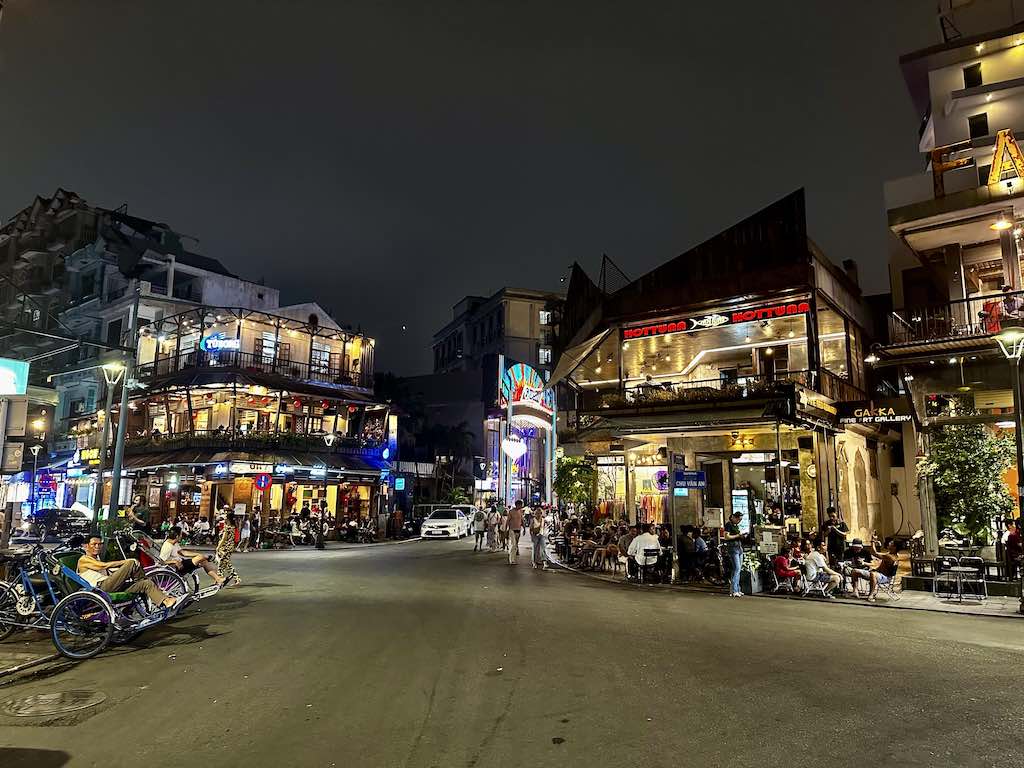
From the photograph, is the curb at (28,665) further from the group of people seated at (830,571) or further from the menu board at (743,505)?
the menu board at (743,505)

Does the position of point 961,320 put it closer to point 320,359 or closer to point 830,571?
point 830,571

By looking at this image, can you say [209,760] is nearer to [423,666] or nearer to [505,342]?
[423,666]

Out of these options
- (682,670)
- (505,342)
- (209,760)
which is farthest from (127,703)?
(505,342)

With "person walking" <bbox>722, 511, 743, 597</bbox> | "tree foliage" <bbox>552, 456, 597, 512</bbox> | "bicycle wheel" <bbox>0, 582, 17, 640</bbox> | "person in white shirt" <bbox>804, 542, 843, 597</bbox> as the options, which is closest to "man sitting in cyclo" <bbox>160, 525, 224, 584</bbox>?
"bicycle wheel" <bbox>0, 582, 17, 640</bbox>

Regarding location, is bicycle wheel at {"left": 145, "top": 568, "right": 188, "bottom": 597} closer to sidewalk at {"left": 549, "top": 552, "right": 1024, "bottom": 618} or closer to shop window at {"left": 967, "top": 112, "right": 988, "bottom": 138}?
sidewalk at {"left": 549, "top": 552, "right": 1024, "bottom": 618}

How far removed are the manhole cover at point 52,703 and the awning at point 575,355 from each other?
19408 mm

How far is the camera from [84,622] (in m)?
9.09

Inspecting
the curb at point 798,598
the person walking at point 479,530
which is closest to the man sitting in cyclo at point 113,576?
the curb at point 798,598

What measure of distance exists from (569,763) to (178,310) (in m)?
45.9

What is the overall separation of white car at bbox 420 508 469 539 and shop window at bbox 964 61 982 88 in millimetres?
28843

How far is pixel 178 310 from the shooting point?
44.4 metres

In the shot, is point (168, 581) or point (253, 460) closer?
point (168, 581)

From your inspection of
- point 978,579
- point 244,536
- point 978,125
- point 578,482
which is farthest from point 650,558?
point 978,125

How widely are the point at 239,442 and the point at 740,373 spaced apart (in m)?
26.2
